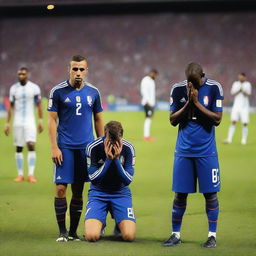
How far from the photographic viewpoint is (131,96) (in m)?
32.7

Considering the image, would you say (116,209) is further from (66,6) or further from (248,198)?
(66,6)

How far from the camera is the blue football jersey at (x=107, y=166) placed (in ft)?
19.8

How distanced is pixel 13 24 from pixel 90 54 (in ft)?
14.3

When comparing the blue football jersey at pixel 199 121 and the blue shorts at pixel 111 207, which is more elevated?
the blue football jersey at pixel 199 121

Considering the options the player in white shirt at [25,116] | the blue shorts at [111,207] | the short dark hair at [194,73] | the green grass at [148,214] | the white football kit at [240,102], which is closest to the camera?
the short dark hair at [194,73]

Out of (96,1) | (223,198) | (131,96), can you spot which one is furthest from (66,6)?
A: (223,198)

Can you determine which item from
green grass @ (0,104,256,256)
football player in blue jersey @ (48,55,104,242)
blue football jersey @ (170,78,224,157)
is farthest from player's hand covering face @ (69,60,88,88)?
green grass @ (0,104,256,256)

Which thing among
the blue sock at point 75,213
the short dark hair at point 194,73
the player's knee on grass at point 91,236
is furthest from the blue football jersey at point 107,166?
the short dark hair at point 194,73

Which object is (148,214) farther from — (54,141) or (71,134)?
(54,141)

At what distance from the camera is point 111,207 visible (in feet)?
20.6

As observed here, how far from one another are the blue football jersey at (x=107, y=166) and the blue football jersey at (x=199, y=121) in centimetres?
52

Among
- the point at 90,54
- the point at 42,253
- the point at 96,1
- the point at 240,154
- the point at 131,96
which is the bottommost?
the point at 42,253

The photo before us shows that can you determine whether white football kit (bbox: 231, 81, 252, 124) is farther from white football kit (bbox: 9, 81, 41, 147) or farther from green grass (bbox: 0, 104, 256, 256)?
white football kit (bbox: 9, 81, 41, 147)

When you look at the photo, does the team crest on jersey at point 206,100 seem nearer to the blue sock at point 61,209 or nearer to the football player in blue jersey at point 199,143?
the football player in blue jersey at point 199,143
